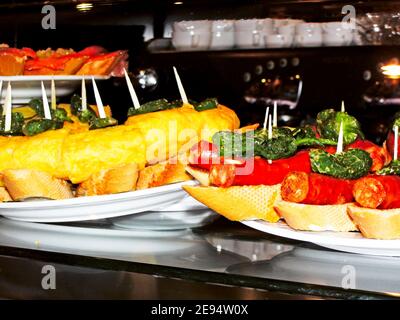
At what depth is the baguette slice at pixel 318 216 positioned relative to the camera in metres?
1.58

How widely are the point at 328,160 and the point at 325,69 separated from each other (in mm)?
2673

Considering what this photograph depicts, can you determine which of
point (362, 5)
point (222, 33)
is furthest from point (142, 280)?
point (222, 33)

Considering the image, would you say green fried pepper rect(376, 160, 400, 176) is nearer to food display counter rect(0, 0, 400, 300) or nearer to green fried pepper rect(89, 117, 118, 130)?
food display counter rect(0, 0, 400, 300)

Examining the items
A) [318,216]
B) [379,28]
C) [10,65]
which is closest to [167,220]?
[318,216]

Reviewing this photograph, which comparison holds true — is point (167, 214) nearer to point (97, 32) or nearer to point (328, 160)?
point (328, 160)

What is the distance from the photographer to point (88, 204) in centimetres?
194

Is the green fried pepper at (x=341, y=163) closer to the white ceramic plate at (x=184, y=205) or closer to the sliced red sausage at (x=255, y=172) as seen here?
the sliced red sausage at (x=255, y=172)

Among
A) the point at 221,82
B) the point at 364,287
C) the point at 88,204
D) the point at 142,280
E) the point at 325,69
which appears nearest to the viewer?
the point at 364,287

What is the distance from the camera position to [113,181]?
1.96 m

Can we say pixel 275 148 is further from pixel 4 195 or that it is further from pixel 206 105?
pixel 4 195

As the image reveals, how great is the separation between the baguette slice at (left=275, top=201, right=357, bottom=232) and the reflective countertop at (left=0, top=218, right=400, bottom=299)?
6cm

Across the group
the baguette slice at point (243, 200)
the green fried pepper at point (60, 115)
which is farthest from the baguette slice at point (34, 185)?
the baguette slice at point (243, 200)
